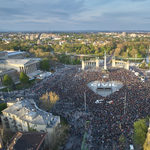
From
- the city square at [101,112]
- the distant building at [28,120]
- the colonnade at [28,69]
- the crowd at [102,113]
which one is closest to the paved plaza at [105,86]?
the city square at [101,112]

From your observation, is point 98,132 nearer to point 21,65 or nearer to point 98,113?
point 98,113

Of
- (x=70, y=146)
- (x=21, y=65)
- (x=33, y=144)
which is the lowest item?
(x=70, y=146)

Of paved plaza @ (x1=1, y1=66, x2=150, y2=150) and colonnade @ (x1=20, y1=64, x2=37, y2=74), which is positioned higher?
colonnade @ (x1=20, y1=64, x2=37, y2=74)

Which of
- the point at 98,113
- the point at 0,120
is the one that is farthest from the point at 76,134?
the point at 0,120

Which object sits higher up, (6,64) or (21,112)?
(6,64)

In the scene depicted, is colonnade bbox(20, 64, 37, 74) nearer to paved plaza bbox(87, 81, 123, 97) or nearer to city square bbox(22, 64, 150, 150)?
city square bbox(22, 64, 150, 150)

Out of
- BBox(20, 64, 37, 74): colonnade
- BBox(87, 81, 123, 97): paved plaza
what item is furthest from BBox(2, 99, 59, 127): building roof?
BBox(20, 64, 37, 74): colonnade

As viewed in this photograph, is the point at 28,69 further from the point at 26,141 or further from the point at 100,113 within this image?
the point at 26,141
